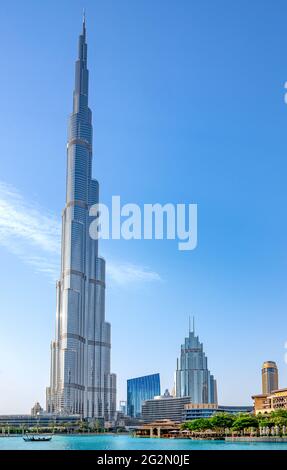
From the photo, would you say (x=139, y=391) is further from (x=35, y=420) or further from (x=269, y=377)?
(x=269, y=377)

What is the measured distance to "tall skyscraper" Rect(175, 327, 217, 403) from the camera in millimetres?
118250

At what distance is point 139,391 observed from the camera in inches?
5305

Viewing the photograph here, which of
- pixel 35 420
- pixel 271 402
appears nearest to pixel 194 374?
pixel 35 420

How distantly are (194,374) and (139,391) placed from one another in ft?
67.5

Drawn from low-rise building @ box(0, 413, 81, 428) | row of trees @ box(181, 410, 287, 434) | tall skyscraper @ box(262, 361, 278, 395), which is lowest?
low-rise building @ box(0, 413, 81, 428)

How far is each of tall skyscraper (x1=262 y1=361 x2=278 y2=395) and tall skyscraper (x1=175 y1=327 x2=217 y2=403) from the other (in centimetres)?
2908

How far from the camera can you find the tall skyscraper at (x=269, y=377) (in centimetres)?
8594

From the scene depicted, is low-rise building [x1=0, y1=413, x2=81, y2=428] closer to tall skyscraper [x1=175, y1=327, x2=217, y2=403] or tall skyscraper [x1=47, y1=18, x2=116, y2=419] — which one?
tall skyscraper [x1=47, y1=18, x2=116, y2=419]

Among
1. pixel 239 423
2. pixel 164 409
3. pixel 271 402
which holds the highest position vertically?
pixel 271 402

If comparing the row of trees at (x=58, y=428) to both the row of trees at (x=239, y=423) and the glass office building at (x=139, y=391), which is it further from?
the glass office building at (x=139, y=391)

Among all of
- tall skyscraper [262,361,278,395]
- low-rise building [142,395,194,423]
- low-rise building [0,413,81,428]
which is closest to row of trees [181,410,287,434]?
tall skyscraper [262,361,278,395]

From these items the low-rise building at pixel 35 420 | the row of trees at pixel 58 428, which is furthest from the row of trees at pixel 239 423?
the low-rise building at pixel 35 420
